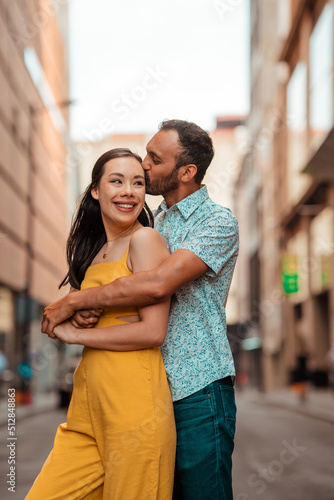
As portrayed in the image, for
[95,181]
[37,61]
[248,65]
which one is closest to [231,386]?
[95,181]

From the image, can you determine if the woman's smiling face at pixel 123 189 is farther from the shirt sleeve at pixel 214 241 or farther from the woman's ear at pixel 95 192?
the shirt sleeve at pixel 214 241

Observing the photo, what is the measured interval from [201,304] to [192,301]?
1.2 inches

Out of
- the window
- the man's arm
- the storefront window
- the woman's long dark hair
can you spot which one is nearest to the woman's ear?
the woman's long dark hair

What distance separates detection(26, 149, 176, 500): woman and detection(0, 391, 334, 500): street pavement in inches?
168

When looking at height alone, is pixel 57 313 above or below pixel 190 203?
below

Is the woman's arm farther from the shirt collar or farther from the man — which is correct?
the shirt collar

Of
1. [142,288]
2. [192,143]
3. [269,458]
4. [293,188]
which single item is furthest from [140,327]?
[293,188]

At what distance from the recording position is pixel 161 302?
236cm

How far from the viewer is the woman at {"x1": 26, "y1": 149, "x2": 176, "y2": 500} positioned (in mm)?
2262

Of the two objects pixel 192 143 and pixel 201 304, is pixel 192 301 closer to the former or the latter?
pixel 201 304

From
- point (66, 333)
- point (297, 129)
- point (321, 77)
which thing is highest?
point (321, 77)

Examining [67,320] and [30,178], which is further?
[30,178]

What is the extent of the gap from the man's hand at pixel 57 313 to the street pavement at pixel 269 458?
14.1 feet

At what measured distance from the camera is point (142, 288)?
2297 mm
